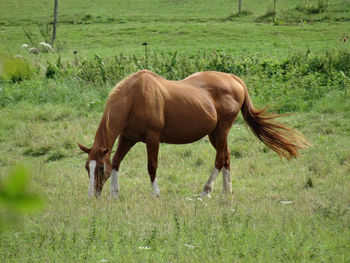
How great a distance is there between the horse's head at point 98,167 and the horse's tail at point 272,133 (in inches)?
87.3

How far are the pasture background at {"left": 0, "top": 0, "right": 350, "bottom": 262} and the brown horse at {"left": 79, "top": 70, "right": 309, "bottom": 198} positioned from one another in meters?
0.39

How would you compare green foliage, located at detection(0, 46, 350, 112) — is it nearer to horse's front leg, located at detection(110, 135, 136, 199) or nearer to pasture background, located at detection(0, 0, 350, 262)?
pasture background, located at detection(0, 0, 350, 262)

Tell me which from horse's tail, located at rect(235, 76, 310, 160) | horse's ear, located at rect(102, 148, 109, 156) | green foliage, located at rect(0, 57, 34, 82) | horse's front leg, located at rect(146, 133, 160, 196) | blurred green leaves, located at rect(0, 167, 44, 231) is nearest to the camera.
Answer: blurred green leaves, located at rect(0, 167, 44, 231)

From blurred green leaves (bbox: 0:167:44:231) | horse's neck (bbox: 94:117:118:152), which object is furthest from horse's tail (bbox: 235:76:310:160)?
blurred green leaves (bbox: 0:167:44:231)

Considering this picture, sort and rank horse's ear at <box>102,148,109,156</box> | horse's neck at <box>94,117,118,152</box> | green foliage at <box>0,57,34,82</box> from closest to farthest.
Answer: green foliage at <box>0,57,34,82</box> < horse's ear at <box>102,148,109,156</box> < horse's neck at <box>94,117,118,152</box>

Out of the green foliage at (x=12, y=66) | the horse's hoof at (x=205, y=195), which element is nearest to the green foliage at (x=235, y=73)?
the horse's hoof at (x=205, y=195)

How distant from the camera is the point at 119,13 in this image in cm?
3516

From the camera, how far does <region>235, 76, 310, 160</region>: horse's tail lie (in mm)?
6781

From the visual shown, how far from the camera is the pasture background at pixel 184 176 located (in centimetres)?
384

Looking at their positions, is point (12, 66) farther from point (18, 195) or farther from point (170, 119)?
point (170, 119)

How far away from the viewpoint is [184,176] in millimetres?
7094

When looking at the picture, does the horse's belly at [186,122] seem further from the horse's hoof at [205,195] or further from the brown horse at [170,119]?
the horse's hoof at [205,195]

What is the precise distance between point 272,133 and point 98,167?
255 cm

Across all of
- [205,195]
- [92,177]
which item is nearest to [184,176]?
[205,195]
